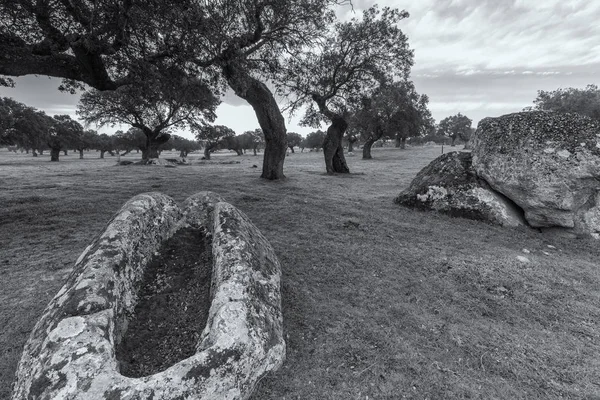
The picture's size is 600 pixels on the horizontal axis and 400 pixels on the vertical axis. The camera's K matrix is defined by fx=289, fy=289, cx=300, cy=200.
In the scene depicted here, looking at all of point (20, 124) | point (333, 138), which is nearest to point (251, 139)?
point (20, 124)

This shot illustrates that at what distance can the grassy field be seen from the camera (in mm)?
2830

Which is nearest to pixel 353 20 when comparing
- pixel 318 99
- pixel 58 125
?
pixel 318 99

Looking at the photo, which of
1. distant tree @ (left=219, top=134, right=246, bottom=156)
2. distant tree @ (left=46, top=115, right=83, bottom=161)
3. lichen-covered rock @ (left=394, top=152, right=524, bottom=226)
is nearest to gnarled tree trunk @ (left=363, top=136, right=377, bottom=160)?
distant tree @ (left=219, top=134, right=246, bottom=156)

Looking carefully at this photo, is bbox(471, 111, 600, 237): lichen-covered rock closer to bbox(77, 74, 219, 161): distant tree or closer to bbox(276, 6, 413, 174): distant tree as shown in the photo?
bbox(276, 6, 413, 174): distant tree

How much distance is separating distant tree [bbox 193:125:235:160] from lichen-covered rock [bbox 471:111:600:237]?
34.9 meters

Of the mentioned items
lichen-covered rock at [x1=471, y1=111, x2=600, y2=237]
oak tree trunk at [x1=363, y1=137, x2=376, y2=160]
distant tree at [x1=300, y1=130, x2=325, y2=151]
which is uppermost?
distant tree at [x1=300, y1=130, x2=325, y2=151]

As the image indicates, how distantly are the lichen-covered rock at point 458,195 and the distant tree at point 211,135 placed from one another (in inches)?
1299

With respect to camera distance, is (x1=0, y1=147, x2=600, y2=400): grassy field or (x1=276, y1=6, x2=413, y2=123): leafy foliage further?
(x1=276, y1=6, x2=413, y2=123): leafy foliage

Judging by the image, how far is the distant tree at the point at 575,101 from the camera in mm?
42188

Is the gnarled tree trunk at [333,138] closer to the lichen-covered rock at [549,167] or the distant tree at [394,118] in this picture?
the lichen-covered rock at [549,167]

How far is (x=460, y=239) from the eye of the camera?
6680 millimetres

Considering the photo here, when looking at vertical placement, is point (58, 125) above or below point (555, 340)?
above

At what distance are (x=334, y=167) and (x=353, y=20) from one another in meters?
9.65

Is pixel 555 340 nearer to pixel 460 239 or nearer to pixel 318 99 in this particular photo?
pixel 460 239
